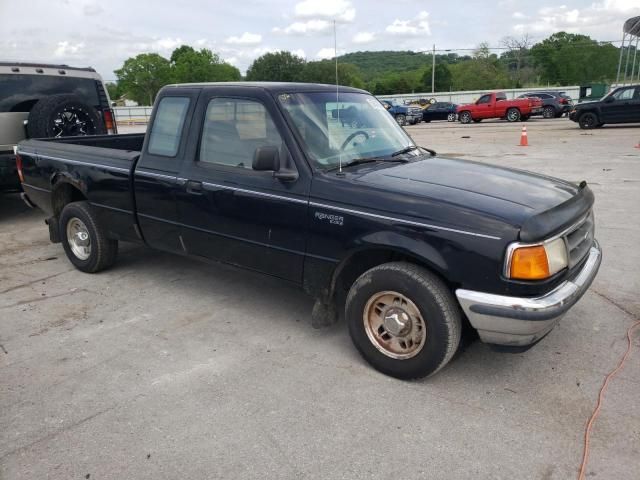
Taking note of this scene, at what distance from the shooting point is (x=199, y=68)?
95188 millimetres

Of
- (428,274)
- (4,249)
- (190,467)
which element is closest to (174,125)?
(428,274)

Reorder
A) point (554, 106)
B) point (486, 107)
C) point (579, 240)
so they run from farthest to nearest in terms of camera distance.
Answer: point (554, 106) < point (486, 107) < point (579, 240)

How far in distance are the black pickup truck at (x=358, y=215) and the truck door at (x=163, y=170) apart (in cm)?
1

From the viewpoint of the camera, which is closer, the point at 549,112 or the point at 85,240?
the point at 85,240

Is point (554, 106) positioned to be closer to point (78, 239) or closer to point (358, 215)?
point (78, 239)

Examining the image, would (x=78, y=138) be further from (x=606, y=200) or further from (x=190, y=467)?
(x=606, y=200)

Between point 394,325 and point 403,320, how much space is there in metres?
0.07

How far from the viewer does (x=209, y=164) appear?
4148 millimetres

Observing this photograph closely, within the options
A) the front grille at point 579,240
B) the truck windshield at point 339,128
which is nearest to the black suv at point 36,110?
the truck windshield at point 339,128

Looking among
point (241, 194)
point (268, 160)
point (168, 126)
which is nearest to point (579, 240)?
point (268, 160)

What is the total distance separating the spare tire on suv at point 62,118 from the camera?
690 cm

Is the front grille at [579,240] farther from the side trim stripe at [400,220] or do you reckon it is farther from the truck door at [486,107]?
the truck door at [486,107]

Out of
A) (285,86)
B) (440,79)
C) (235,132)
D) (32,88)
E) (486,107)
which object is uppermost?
(440,79)

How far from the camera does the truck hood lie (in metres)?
3.05
